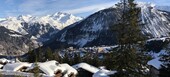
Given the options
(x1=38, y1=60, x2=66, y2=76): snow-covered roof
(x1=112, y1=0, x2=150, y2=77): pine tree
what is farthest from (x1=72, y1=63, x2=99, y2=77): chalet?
(x1=112, y1=0, x2=150, y2=77): pine tree

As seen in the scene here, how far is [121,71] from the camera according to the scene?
39.7 meters

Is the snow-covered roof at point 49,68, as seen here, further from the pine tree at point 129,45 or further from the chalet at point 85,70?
the pine tree at point 129,45

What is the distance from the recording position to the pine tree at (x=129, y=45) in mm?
39188

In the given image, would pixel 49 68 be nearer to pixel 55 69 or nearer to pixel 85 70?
pixel 55 69

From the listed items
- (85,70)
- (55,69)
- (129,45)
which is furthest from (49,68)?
(129,45)

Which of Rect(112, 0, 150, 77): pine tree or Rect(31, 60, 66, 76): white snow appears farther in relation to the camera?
Rect(31, 60, 66, 76): white snow

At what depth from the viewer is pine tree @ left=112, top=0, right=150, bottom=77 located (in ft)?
129

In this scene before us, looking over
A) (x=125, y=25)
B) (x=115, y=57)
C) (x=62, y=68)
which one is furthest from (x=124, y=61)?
(x=62, y=68)

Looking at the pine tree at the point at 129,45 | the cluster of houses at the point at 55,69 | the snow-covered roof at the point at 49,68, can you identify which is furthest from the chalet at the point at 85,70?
the pine tree at the point at 129,45

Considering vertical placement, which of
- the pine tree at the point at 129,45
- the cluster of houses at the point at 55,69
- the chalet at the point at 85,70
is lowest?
the chalet at the point at 85,70

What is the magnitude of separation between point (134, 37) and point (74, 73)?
201 feet

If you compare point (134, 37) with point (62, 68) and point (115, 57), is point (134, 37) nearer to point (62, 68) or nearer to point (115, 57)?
point (115, 57)

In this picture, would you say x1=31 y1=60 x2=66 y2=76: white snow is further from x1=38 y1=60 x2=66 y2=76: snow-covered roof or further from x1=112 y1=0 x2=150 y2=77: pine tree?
x1=112 y1=0 x2=150 y2=77: pine tree

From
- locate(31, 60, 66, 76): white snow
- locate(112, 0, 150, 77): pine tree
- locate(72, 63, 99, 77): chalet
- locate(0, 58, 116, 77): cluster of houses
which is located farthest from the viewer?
locate(72, 63, 99, 77): chalet
